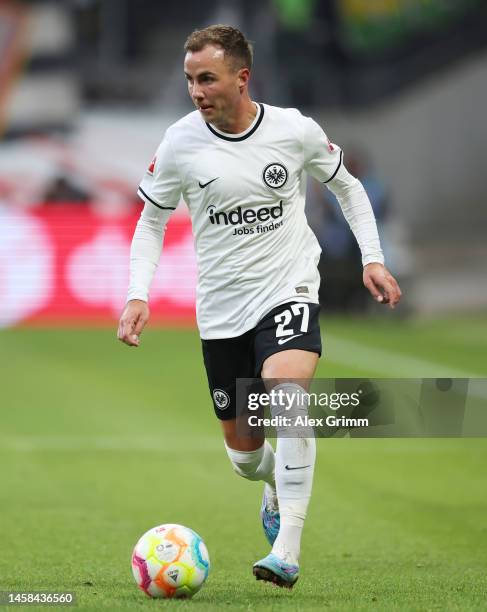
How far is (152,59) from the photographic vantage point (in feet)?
116

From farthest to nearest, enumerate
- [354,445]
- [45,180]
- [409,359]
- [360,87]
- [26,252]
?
[360,87] < [45,180] < [26,252] < [409,359] < [354,445]

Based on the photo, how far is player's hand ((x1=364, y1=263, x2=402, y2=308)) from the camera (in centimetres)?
614

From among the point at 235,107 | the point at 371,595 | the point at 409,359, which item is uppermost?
the point at 235,107

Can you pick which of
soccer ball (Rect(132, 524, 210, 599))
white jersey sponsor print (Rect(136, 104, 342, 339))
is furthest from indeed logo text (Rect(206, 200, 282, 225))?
soccer ball (Rect(132, 524, 210, 599))

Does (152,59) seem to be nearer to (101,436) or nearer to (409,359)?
(409,359)

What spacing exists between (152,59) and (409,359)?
20353 millimetres

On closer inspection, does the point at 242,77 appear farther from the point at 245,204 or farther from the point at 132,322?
the point at 132,322

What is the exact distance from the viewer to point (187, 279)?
21.3 m

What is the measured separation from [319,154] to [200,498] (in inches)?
119

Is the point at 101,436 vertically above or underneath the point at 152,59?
underneath

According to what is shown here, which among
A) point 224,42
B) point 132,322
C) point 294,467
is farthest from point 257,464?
point 224,42

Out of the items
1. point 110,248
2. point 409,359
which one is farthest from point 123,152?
point 409,359

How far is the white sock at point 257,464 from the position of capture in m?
6.93

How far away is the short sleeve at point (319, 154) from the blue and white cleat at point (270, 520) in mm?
1607
